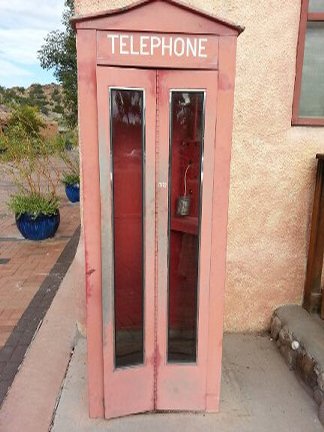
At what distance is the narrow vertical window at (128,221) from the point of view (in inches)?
83.2

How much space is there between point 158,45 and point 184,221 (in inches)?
40.2

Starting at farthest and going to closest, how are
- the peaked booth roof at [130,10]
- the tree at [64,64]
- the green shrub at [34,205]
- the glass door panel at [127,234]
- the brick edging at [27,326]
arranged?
1. the tree at [64,64]
2. the green shrub at [34,205]
3. the brick edging at [27,326]
4. the glass door panel at [127,234]
5. the peaked booth roof at [130,10]

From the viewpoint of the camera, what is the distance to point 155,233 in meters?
2.24

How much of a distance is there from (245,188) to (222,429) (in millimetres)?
1829

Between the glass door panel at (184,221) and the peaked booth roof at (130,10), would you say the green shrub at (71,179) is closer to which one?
the glass door panel at (184,221)

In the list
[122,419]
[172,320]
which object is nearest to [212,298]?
[172,320]

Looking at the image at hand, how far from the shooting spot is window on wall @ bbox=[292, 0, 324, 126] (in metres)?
3.00

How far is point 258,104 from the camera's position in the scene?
3.08 metres

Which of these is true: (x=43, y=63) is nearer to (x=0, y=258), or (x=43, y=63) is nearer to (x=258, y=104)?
(x=0, y=258)

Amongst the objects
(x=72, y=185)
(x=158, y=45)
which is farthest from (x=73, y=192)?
(x=158, y=45)

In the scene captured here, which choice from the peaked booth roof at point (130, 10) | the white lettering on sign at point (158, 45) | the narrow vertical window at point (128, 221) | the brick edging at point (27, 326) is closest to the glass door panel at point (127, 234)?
the narrow vertical window at point (128, 221)

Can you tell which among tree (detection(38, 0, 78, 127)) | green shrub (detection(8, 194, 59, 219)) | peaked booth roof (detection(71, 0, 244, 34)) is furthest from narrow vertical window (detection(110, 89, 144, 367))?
tree (detection(38, 0, 78, 127))

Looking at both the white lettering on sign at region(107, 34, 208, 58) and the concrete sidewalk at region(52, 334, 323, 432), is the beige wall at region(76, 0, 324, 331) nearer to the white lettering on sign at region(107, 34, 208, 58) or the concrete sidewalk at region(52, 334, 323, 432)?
the concrete sidewalk at region(52, 334, 323, 432)

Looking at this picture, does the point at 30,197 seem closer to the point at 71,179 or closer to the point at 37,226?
the point at 37,226
